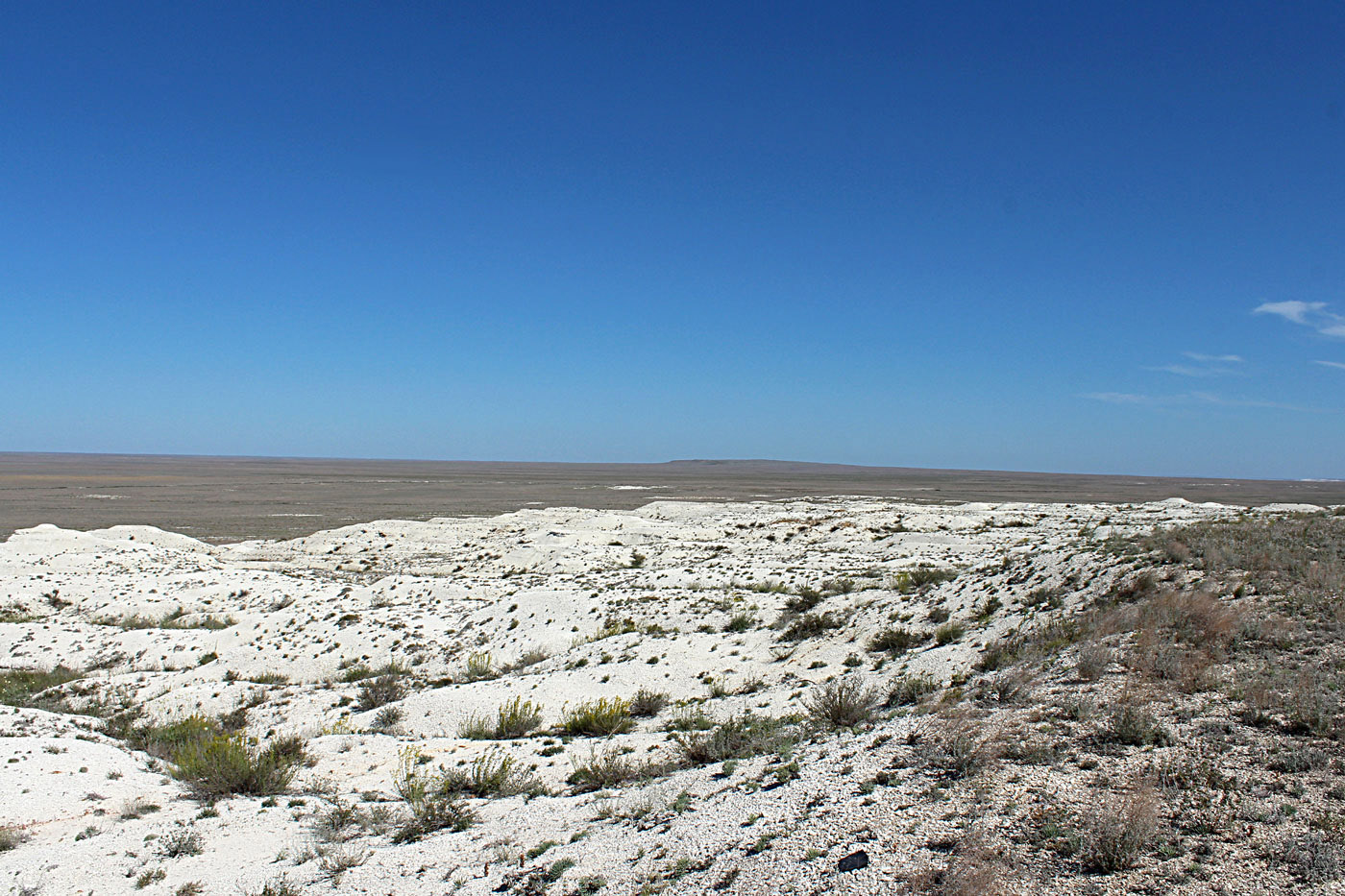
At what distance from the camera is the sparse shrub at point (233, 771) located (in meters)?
8.28

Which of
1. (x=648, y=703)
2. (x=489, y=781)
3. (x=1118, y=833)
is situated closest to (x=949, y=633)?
(x=648, y=703)

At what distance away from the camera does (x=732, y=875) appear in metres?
5.29

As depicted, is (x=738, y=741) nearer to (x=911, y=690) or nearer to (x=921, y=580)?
(x=911, y=690)

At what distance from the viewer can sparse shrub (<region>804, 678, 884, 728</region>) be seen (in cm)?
870

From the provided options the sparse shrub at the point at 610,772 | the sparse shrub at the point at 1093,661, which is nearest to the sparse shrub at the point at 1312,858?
the sparse shrub at the point at 1093,661

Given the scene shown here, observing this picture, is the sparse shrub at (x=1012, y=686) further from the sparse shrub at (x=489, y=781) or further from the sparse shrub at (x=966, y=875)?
the sparse shrub at (x=489, y=781)

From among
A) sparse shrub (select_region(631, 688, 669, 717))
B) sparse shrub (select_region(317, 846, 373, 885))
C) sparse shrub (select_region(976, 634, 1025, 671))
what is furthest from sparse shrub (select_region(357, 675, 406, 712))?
sparse shrub (select_region(976, 634, 1025, 671))

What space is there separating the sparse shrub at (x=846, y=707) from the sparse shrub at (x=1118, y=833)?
3.36m

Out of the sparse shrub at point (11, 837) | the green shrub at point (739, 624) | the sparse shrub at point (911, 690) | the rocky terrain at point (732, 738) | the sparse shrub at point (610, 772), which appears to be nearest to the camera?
the rocky terrain at point (732, 738)

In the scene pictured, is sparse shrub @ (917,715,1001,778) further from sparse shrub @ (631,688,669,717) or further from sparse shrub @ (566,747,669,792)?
sparse shrub @ (631,688,669,717)

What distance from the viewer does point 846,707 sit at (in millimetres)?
8867

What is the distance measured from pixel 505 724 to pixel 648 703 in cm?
207

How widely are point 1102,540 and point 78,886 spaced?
57.4 ft

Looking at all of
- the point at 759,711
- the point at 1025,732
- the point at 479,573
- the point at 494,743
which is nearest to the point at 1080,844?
the point at 1025,732
